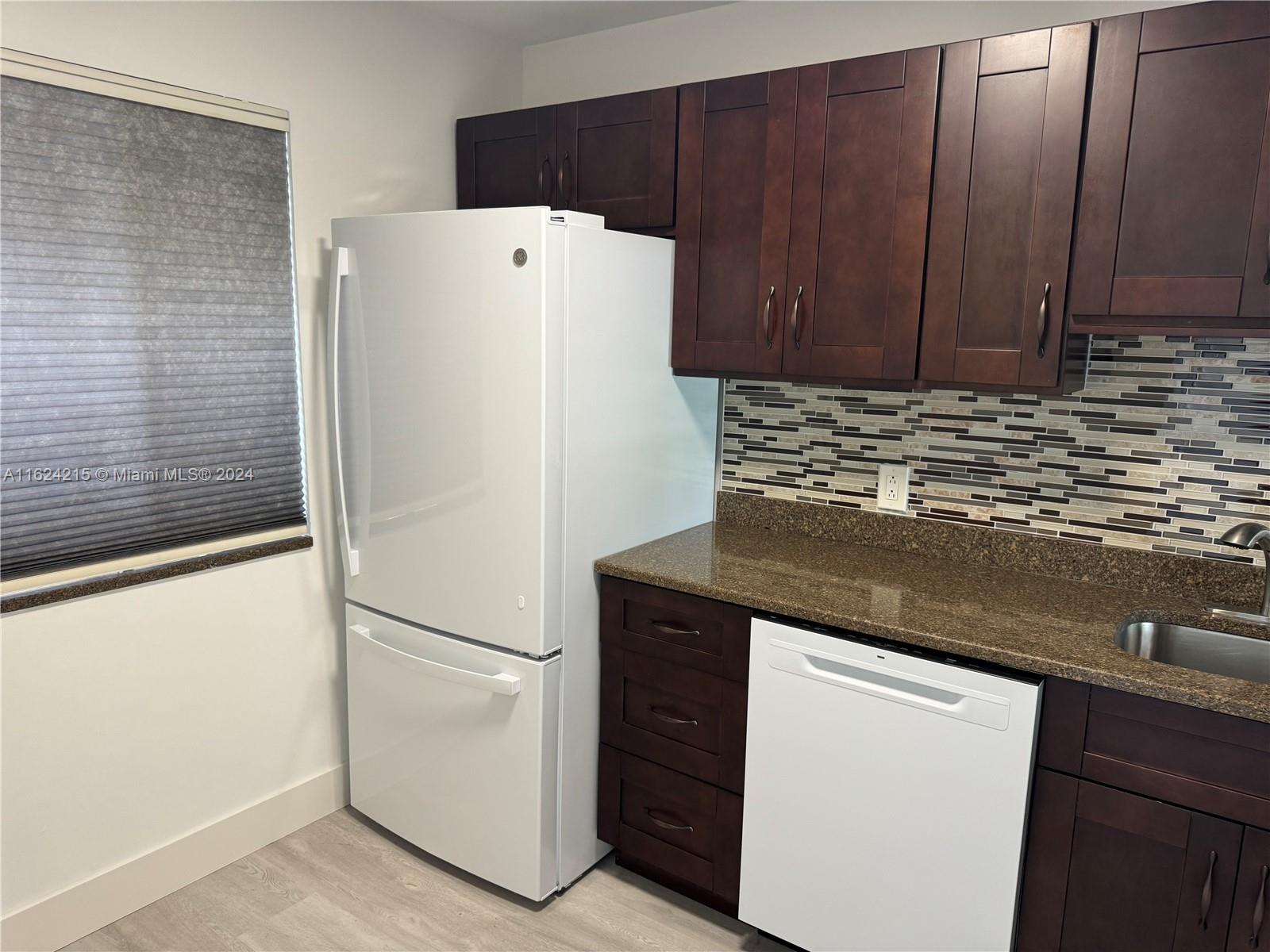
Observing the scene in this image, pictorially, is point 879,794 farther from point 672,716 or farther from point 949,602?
point 672,716

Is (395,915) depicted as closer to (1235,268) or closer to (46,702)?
(46,702)

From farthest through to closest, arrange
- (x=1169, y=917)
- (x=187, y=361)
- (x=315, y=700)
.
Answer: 1. (x=315, y=700)
2. (x=187, y=361)
3. (x=1169, y=917)

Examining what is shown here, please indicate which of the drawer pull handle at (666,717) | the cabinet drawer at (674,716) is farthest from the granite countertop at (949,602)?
the drawer pull handle at (666,717)

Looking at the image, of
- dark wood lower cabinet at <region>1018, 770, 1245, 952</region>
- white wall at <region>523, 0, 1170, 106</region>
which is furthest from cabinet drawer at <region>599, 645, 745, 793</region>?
white wall at <region>523, 0, 1170, 106</region>

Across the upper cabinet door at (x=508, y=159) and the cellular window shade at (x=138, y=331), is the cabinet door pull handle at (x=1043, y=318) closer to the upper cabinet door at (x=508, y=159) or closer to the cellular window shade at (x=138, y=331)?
the upper cabinet door at (x=508, y=159)

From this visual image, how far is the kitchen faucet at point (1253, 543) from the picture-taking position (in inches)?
68.5

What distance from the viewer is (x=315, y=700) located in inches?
100

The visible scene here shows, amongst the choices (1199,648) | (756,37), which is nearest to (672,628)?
(1199,648)

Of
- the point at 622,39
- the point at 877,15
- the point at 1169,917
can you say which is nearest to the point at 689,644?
the point at 1169,917

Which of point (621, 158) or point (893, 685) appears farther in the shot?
point (621, 158)

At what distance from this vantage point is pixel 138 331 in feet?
6.65

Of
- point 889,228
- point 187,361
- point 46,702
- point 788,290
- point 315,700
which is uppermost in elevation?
point 889,228

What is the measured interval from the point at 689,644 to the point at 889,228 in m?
1.08

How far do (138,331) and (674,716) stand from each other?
158 centimetres
